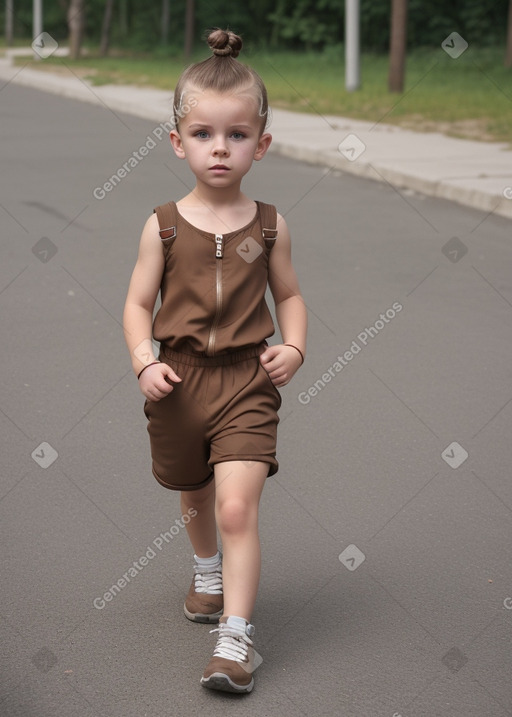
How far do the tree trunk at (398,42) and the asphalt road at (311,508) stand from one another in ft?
43.7

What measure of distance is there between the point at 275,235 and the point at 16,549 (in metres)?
1.49

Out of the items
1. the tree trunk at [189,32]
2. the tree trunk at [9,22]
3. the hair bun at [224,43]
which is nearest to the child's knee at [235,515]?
the hair bun at [224,43]

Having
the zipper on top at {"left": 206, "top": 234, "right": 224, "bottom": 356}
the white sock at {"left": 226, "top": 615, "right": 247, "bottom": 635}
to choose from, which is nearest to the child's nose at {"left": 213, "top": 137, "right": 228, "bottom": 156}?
the zipper on top at {"left": 206, "top": 234, "right": 224, "bottom": 356}

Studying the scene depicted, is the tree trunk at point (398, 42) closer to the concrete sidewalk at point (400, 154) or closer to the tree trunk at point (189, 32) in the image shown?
the concrete sidewalk at point (400, 154)

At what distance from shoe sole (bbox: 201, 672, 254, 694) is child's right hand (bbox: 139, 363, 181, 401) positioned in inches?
28.8

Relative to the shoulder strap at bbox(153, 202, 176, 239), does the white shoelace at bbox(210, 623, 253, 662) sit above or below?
below

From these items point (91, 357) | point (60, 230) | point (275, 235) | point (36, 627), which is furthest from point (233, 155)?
point (60, 230)

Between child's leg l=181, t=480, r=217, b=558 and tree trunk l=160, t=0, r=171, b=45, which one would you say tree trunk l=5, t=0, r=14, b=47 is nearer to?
tree trunk l=160, t=0, r=171, b=45

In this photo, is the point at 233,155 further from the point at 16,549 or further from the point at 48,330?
the point at 48,330

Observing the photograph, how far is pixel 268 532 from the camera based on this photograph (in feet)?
14.5

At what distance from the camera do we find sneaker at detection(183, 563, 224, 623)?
376cm

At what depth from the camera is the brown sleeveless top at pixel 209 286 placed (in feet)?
11.3

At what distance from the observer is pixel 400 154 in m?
14.7

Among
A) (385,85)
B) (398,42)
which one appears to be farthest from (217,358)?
(385,85)
